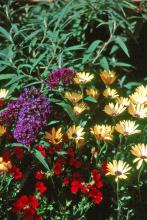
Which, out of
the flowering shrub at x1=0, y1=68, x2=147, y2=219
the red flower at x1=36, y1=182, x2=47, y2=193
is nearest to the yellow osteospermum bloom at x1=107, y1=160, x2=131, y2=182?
the flowering shrub at x1=0, y1=68, x2=147, y2=219

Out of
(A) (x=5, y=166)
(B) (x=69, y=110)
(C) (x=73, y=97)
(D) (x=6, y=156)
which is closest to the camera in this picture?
(A) (x=5, y=166)

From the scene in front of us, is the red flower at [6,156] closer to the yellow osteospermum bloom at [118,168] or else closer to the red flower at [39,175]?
the red flower at [39,175]

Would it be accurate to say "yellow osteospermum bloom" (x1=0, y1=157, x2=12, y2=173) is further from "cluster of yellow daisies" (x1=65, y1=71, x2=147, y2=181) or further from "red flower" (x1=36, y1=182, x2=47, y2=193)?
"cluster of yellow daisies" (x1=65, y1=71, x2=147, y2=181)

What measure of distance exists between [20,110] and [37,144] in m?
0.22

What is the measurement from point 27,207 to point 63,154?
1.12 feet

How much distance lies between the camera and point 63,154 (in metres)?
2.33

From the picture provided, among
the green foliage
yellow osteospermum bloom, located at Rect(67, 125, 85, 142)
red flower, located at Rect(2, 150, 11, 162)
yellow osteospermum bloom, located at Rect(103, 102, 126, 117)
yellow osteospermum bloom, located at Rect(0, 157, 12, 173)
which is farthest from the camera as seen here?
the green foliage

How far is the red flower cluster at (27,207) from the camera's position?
2.12 meters

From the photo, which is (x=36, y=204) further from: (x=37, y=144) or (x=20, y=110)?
(x=20, y=110)

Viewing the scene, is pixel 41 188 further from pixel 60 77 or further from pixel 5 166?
pixel 60 77

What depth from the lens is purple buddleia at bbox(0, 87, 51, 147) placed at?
209cm

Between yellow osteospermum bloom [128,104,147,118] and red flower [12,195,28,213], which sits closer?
red flower [12,195,28,213]

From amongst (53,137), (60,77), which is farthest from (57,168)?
(60,77)

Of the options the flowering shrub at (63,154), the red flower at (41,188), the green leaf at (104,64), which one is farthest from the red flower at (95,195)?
the green leaf at (104,64)
